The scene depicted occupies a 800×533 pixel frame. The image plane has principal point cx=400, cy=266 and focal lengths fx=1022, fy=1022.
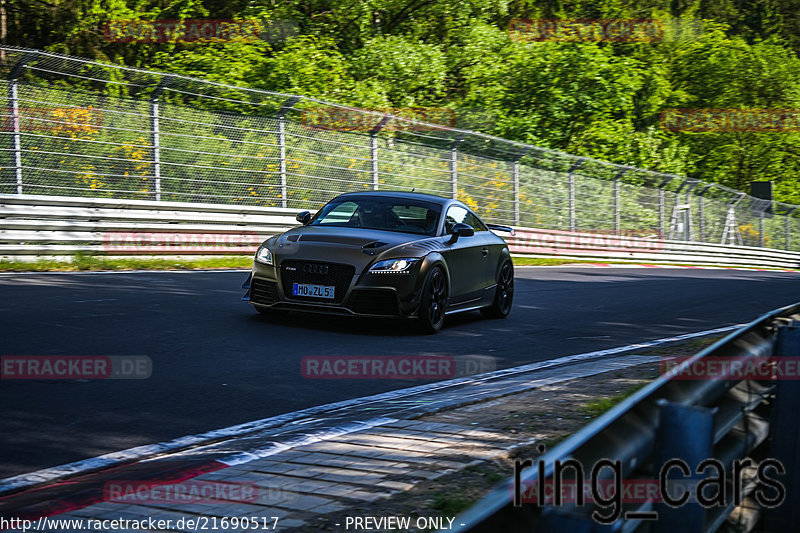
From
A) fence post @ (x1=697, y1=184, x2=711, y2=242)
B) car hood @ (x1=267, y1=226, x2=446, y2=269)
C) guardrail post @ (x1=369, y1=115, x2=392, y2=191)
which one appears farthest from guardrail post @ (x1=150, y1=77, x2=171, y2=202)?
fence post @ (x1=697, y1=184, x2=711, y2=242)

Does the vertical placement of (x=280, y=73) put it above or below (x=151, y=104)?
above

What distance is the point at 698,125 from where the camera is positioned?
55562 mm

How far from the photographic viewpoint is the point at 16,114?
16.2 meters

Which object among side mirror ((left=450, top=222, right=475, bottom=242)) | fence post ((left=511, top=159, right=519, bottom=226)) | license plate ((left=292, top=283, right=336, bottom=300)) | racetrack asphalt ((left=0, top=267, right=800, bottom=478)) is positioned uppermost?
fence post ((left=511, top=159, right=519, bottom=226))

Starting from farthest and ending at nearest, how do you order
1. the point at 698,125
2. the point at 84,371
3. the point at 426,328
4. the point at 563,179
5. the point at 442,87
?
the point at 698,125 < the point at 442,87 < the point at 563,179 < the point at 426,328 < the point at 84,371

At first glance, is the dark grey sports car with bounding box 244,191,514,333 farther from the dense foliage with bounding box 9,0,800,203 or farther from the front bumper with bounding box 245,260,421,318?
the dense foliage with bounding box 9,0,800,203

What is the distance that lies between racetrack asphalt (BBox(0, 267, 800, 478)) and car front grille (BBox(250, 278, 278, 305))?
0.80 feet

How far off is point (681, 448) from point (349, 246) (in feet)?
24.8

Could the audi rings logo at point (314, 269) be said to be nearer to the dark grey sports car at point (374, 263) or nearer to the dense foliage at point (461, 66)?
the dark grey sports car at point (374, 263)

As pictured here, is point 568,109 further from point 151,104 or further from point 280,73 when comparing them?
point 151,104

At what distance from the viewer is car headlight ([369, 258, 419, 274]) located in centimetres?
1004

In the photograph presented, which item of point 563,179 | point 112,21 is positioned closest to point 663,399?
point 563,179

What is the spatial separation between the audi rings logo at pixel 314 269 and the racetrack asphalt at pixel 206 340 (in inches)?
23.7

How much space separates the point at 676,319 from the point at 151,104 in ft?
33.2
